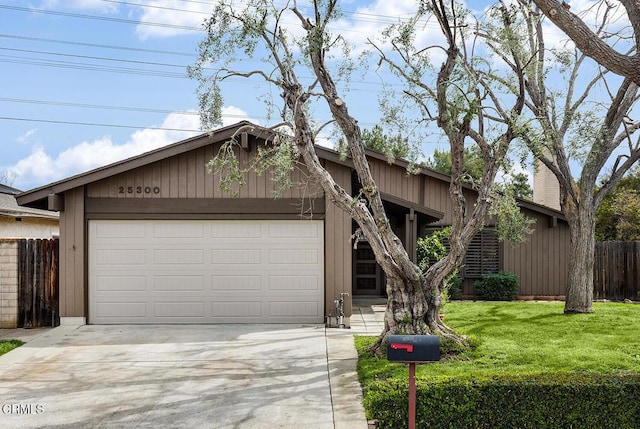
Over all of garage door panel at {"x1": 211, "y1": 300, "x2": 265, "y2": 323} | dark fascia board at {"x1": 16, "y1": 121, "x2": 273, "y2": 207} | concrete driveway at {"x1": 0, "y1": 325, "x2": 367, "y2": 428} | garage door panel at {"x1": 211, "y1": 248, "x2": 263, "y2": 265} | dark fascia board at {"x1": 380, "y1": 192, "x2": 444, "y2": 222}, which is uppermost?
dark fascia board at {"x1": 16, "y1": 121, "x2": 273, "y2": 207}

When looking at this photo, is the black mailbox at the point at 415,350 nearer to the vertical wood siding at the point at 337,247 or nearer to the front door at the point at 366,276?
the vertical wood siding at the point at 337,247

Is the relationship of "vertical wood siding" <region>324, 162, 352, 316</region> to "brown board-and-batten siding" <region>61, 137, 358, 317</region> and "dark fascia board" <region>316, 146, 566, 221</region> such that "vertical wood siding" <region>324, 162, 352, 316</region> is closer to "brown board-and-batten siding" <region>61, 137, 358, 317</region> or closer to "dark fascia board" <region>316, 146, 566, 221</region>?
"brown board-and-batten siding" <region>61, 137, 358, 317</region>

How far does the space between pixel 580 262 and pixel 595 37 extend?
303 inches

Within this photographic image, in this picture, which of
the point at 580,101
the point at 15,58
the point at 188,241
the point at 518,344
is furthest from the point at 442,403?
the point at 15,58

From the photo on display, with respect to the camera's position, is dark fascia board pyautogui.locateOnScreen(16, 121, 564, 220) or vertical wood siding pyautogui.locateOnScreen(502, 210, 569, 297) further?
vertical wood siding pyautogui.locateOnScreen(502, 210, 569, 297)

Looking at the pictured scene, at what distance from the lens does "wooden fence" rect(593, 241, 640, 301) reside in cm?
1662

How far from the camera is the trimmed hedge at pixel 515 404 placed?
5988mm

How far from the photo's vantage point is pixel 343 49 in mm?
9250

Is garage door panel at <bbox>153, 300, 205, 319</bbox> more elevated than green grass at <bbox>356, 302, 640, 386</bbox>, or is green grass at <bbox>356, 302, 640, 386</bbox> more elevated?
garage door panel at <bbox>153, 300, 205, 319</bbox>

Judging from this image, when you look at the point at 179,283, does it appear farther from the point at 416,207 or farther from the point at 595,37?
the point at 595,37

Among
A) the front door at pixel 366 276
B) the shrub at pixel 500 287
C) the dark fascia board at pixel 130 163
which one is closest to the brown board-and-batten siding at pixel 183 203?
the dark fascia board at pixel 130 163

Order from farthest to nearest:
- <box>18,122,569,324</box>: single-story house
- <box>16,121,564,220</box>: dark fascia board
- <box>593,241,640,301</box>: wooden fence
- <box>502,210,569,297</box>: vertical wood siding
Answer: <box>593,241,640,301</box>: wooden fence < <box>502,210,569,297</box>: vertical wood siding < <box>18,122,569,324</box>: single-story house < <box>16,121,564,220</box>: dark fascia board

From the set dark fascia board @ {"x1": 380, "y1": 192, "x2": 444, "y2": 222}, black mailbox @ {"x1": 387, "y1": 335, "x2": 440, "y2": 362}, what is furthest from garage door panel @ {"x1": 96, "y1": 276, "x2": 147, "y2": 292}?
black mailbox @ {"x1": 387, "y1": 335, "x2": 440, "y2": 362}

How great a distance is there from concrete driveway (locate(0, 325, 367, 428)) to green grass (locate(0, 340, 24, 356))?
21 centimetres
